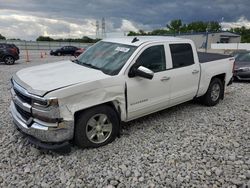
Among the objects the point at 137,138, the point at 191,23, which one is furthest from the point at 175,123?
the point at 191,23

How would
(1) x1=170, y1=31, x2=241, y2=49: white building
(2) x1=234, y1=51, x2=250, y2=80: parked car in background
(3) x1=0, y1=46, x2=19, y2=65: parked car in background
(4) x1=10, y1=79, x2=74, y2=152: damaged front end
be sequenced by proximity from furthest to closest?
(1) x1=170, y1=31, x2=241, y2=49: white building, (3) x1=0, y1=46, x2=19, y2=65: parked car in background, (2) x1=234, y1=51, x2=250, y2=80: parked car in background, (4) x1=10, y1=79, x2=74, y2=152: damaged front end

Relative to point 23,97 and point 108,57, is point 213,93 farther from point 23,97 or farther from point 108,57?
point 23,97

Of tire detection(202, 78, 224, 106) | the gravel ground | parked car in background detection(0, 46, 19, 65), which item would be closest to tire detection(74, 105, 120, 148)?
the gravel ground

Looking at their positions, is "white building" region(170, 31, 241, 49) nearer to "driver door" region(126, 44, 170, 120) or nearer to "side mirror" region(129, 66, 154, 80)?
"driver door" region(126, 44, 170, 120)

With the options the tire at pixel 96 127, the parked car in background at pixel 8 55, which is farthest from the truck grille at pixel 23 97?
the parked car in background at pixel 8 55

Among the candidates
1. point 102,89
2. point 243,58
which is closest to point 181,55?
point 102,89

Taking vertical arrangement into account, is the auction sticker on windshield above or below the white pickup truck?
above

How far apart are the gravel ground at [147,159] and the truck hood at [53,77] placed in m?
1.10

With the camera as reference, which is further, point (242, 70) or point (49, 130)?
point (242, 70)

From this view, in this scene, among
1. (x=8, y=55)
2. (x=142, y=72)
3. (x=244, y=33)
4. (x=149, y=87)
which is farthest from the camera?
(x=244, y=33)

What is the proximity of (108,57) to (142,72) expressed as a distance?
0.83m

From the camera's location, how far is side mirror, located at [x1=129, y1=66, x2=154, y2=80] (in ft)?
12.9

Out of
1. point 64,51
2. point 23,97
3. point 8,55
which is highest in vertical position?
point 23,97

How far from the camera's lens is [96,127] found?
3.83 meters
